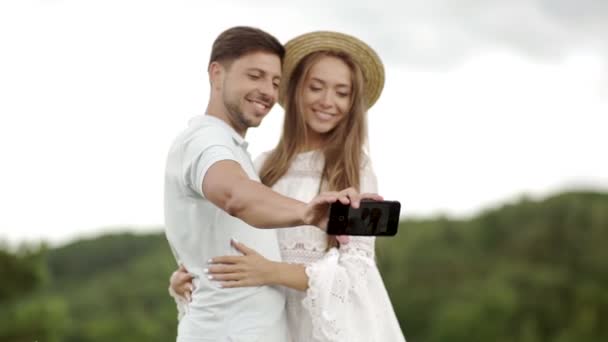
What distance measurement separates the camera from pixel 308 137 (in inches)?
142

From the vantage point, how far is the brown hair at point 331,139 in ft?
11.2

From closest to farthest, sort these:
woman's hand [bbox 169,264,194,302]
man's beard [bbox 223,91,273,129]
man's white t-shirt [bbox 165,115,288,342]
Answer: man's white t-shirt [bbox 165,115,288,342] < man's beard [bbox 223,91,273,129] < woman's hand [bbox 169,264,194,302]

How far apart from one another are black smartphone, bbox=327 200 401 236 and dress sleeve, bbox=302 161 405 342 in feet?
2.43

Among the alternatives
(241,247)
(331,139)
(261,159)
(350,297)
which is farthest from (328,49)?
(241,247)

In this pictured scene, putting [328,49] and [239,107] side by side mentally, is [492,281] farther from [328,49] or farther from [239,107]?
[239,107]

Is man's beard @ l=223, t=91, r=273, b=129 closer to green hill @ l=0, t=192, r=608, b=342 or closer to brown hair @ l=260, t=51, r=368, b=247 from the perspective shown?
brown hair @ l=260, t=51, r=368, b=247

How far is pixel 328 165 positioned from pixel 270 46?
72cm

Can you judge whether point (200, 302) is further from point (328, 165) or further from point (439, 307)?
point (439, 307)

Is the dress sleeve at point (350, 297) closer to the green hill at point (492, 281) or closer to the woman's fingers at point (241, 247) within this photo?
the woman's fingers at point (241, 247)

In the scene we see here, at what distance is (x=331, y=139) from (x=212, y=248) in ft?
3.16

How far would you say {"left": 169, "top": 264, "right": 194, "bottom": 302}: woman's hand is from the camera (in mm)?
2965

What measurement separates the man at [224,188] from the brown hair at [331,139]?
0.55 metres

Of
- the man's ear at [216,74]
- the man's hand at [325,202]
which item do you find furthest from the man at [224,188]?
the man's hand at [325,202]

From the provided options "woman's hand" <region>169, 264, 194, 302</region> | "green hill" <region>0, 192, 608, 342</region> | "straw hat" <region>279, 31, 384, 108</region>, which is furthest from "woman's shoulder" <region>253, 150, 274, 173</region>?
"green hill" <region>0, 192, 608, 342</region>
